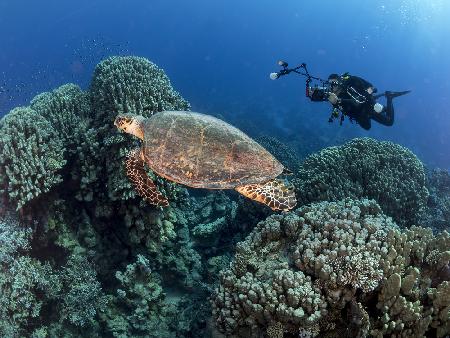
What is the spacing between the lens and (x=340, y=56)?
104375 mm

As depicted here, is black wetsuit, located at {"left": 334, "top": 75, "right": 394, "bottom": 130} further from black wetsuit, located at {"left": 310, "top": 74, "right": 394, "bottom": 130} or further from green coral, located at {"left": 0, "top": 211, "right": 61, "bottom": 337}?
green coral, located at {"left": 0, "top": 211, "right": 61, "bottom": 337}

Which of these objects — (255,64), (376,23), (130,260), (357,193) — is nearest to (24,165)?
(130,260)

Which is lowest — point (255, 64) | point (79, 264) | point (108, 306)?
point (108, 306)

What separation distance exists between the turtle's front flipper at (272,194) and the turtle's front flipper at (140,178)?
1.09 meters

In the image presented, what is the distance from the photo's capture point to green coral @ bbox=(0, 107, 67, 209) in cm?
447

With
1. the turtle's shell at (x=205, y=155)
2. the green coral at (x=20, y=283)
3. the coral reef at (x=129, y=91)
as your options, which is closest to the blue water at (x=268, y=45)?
the coral reef at (x=129, y=91)

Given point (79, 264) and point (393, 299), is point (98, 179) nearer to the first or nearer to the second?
point (79, 264)

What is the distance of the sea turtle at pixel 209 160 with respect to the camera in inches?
142

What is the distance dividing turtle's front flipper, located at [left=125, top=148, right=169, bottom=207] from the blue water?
21583 millimetres

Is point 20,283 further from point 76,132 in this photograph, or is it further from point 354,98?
point 354,98

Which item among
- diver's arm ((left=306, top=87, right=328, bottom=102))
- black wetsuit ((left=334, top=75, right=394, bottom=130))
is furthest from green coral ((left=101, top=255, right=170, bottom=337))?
black wetsuit ((left=334, top=75, right=394, bottom=130))

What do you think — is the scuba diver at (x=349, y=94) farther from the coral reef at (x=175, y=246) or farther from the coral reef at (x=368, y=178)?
the coral reef at (x=175, y=246)

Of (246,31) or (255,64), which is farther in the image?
(246,31)

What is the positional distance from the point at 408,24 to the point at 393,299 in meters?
149
